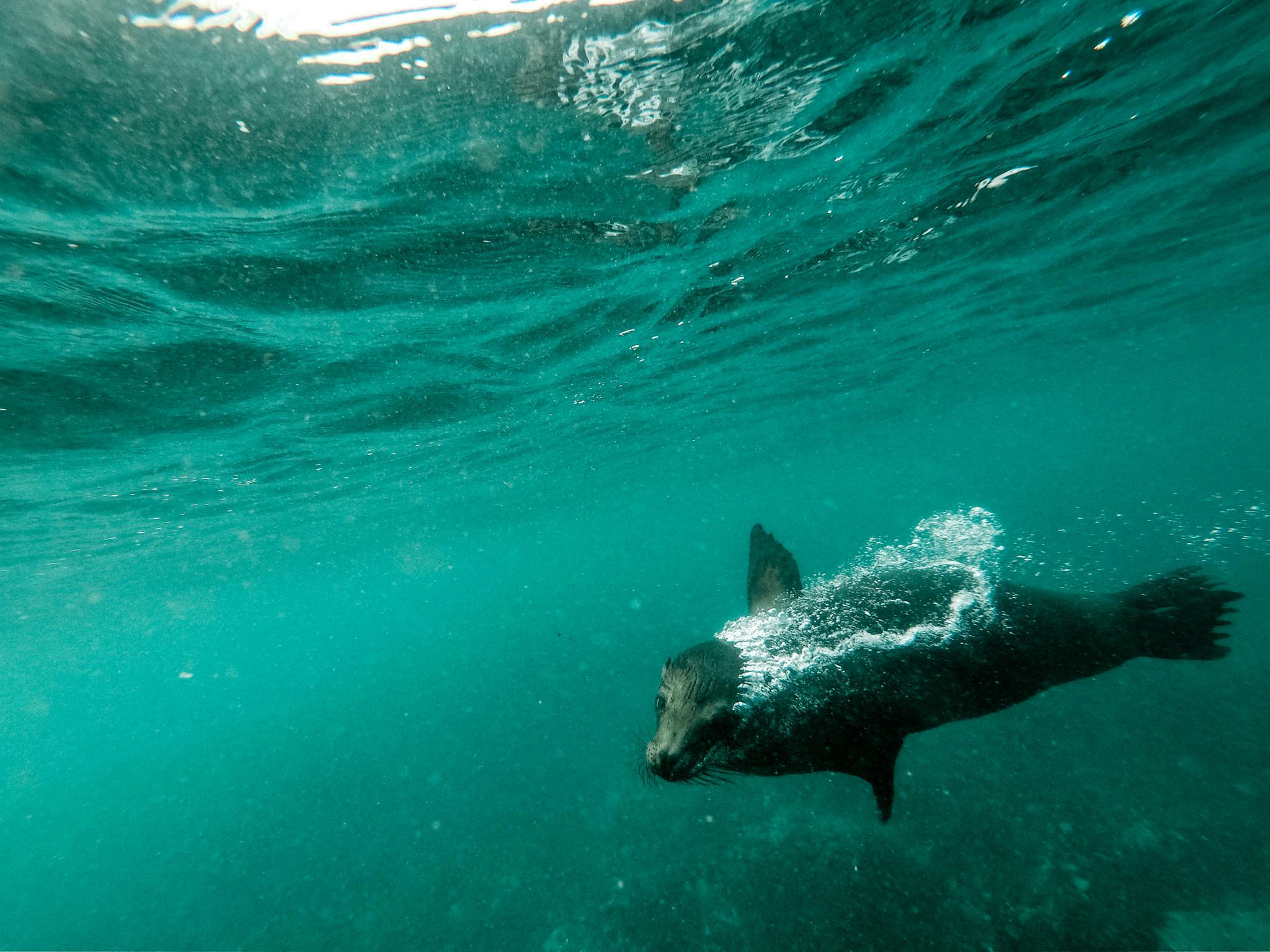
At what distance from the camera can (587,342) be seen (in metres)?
13.0

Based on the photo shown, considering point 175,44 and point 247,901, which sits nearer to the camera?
point 175,44

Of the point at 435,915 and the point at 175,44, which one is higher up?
the point at 175,44

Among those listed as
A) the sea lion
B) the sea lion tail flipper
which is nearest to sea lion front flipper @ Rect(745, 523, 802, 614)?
the sea lion

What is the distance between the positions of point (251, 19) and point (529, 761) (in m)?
16.8

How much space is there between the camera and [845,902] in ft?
25.7

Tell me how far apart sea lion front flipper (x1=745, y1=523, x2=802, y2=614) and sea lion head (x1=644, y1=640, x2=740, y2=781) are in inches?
71.7

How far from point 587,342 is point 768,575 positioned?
921 cm

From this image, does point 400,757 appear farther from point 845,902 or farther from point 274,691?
point 274,691

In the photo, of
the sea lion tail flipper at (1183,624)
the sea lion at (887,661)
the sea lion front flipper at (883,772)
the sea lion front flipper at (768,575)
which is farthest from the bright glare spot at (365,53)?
the sea lion tail flipper at (1183,624)

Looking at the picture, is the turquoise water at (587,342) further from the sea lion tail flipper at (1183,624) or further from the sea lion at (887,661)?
the sea lion tail flipper at (1183,624)

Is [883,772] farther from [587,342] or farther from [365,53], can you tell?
[587,342]

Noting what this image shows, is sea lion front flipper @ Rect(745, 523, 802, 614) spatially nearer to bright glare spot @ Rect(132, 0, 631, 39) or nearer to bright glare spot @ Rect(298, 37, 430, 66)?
bright glare spot @ Rect(132, 0, 631, 39)

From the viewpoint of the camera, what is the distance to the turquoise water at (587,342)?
5258 mm

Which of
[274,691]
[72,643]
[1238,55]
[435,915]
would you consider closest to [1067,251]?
[1238,55]
